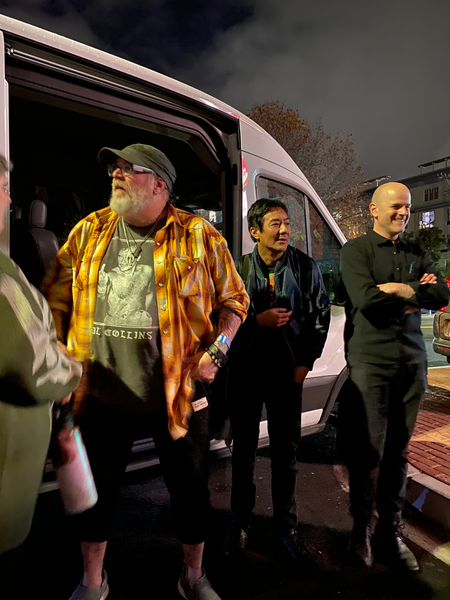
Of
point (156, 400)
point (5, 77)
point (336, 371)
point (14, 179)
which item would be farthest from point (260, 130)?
point (14, 179)

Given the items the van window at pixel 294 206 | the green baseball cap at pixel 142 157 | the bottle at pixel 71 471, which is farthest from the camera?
the van window at pixel 294 206

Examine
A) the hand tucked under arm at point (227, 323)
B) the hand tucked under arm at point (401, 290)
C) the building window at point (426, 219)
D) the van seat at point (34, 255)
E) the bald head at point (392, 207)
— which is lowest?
the hand tucked under arm at point (227, 323)

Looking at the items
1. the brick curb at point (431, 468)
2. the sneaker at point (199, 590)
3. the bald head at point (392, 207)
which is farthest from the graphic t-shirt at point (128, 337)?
the brick curb at point (431, 468)

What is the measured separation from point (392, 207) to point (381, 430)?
1.21 meters

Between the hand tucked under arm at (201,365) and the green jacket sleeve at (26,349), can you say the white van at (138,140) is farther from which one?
the hand tucked under arm at (201,365)

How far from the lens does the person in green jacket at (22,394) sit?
1.08 m

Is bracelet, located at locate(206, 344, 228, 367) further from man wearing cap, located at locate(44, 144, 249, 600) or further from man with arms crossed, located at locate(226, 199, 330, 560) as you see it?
man with arms crossed, located at locate(226, 199, 330, 560)

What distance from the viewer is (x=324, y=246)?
3.38 meters

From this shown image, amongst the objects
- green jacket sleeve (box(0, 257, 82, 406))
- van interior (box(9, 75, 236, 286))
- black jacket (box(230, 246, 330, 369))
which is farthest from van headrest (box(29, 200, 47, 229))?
green jacket sleeve (box(0, 257, 82, 406))

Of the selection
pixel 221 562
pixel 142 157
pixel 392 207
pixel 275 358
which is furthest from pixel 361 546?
pixel 142 157

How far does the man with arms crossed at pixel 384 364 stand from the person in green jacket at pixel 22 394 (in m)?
1.64

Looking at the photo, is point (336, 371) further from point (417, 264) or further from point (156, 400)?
point (156, 400)

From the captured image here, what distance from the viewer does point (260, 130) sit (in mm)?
3076

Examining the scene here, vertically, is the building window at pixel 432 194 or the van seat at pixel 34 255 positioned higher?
the building window at pixel 432 194
